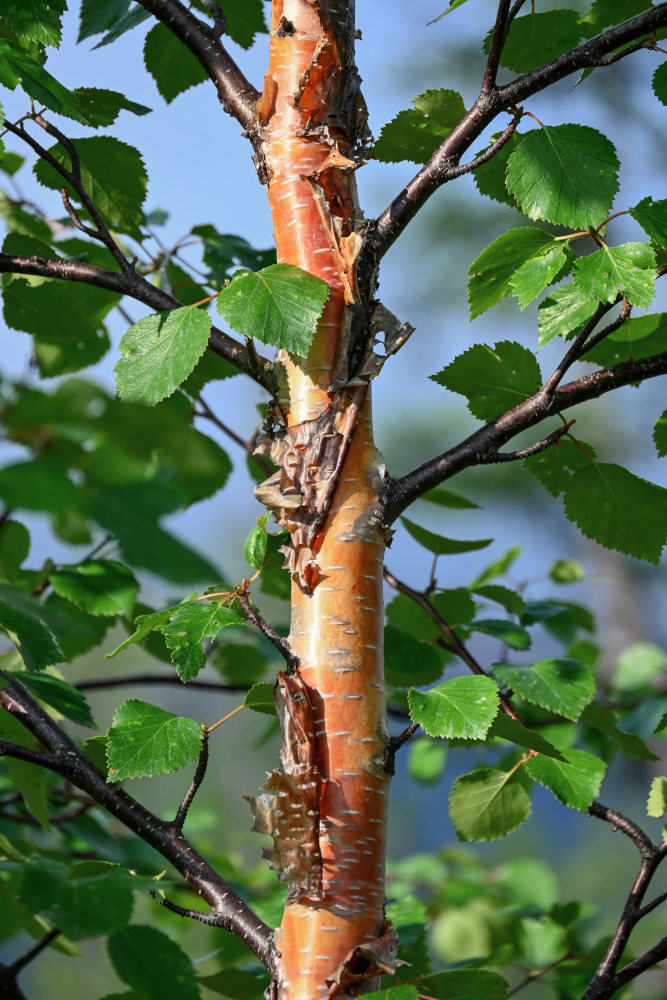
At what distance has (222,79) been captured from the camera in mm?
476

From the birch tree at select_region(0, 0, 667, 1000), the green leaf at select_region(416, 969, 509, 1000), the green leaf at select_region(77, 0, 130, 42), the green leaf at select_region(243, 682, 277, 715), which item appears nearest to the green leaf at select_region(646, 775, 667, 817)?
the birch tree at select_region(0, 0, 667, 1000)

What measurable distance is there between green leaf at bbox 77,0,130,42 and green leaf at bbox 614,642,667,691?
952mm

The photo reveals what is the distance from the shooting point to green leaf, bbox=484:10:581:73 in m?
0.49

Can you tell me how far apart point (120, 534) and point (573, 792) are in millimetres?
362

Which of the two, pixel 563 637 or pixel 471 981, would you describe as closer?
pixel 471 981

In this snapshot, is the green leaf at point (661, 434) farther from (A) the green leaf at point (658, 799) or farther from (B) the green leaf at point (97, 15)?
(B) the green leaf at point (97, 15)

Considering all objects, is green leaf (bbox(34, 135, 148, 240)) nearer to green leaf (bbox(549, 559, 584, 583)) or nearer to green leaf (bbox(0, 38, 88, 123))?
green leaf (bbox(0, 38, 88, 123))

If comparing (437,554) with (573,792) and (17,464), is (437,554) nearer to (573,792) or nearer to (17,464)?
(573,792)

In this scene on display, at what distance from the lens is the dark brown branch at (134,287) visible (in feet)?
1.43

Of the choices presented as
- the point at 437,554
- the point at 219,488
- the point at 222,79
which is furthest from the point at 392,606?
the point at 222,79

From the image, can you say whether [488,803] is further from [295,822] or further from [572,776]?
[295,822]

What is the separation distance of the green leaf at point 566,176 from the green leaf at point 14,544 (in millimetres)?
510

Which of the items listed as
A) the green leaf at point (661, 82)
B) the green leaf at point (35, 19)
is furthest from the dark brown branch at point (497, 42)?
the green leaf at point (35, 19)

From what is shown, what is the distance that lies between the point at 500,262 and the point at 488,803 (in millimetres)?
346
